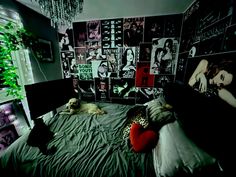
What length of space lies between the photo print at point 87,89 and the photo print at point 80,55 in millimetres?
499

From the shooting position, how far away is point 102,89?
298 cm

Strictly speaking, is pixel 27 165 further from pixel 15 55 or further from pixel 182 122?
pixel 15 55

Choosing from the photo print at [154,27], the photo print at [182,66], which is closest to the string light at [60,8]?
the photo print at [154,27]

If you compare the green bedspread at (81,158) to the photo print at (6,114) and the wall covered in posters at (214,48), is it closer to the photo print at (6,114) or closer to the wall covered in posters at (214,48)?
the photo print at (6,114)

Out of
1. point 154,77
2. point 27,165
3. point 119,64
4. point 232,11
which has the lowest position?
point 27,165

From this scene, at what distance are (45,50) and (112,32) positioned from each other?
4.85ft

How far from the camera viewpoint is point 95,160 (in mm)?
1071

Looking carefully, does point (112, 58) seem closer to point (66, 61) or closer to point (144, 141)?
point (66, 61)

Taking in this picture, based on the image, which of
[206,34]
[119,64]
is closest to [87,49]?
[119,64]

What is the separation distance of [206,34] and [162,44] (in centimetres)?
107

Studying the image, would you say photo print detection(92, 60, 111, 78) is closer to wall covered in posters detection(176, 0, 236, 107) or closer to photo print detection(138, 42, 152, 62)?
photo print detection(138, 42, 152, 62)

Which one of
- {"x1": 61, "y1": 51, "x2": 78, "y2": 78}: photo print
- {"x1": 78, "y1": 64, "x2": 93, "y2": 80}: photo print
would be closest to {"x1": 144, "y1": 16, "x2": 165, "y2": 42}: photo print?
{"x1": 78, "y1": 64, "x2": 93, "y2": 80}: photo print

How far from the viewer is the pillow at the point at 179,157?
0.79 meters

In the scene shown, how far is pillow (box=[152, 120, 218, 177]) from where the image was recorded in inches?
31.2
